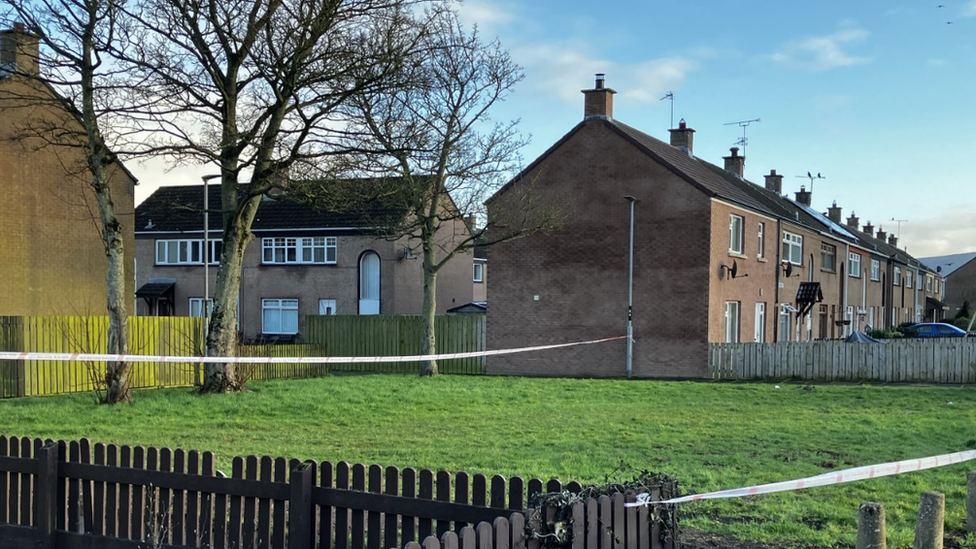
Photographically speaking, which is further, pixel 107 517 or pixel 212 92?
pixel 212 92

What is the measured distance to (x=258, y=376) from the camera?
27188 mm

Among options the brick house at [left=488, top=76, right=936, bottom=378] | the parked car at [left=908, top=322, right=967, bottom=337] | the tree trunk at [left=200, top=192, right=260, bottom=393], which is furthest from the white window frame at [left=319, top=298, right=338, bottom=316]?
the parked car at [left=908, top=322, right=967, bottom=337]

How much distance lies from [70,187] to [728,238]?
2264 cm

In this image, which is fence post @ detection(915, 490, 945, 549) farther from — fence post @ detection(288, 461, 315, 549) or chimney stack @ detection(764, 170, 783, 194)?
chimney stack @ detection(764, 170, 783, 194)

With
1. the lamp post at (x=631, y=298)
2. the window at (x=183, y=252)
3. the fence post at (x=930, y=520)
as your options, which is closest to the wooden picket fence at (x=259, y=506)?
the fence post at (x=930, y=520)

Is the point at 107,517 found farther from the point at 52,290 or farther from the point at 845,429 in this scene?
the point at 52,290

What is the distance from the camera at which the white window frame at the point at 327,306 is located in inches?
1687

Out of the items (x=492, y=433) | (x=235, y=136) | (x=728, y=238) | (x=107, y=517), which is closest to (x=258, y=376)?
(x=235, y=136)

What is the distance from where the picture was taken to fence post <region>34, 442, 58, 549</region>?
22.9 feet

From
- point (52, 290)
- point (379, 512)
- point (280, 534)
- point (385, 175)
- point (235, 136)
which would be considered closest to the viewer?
point (379, 512)

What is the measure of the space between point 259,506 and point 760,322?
3192cm

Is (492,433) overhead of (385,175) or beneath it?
beneath

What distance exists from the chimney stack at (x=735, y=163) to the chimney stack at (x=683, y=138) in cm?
800

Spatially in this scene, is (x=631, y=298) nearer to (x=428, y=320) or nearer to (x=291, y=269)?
(x=428, y=320)
